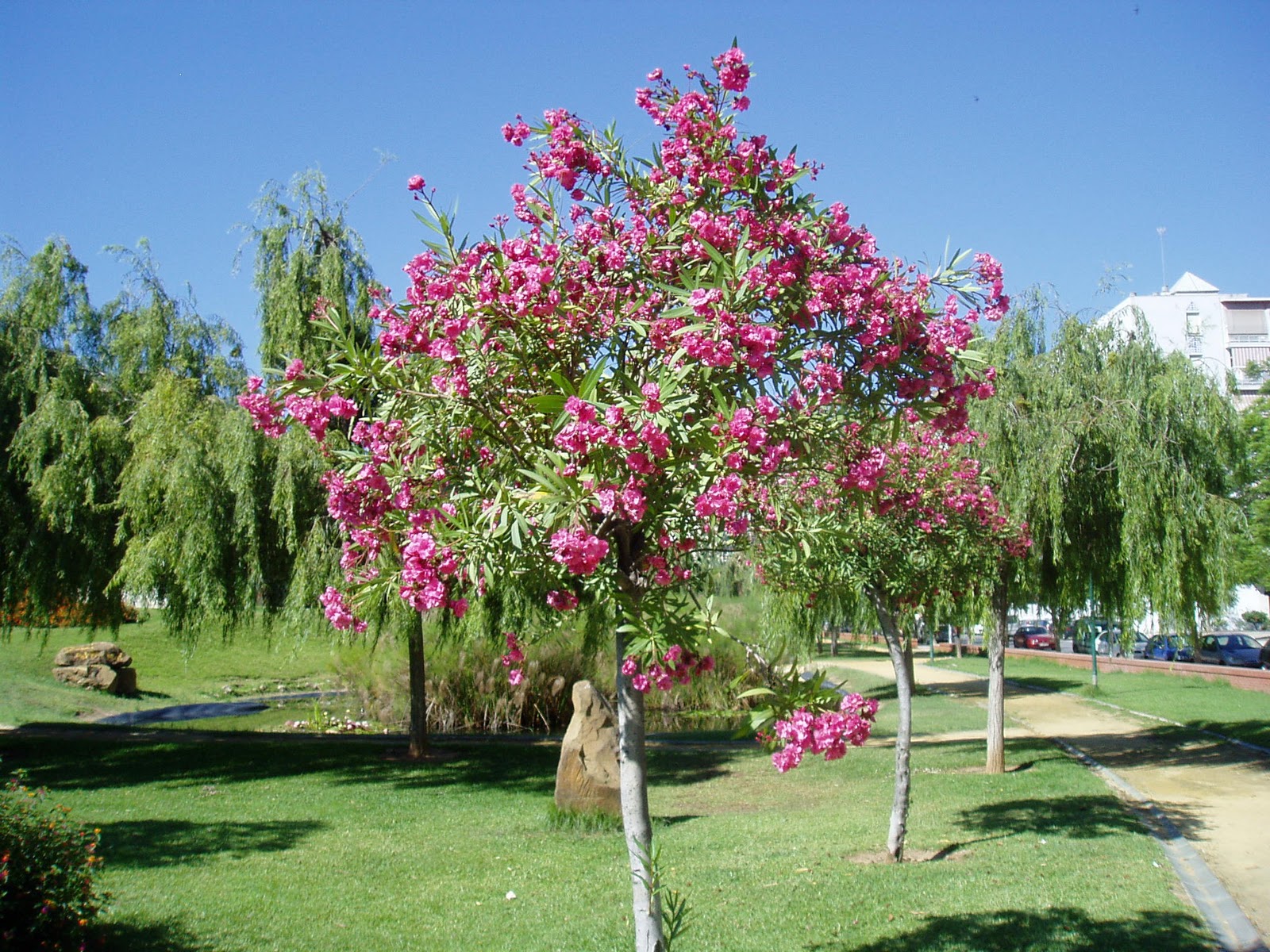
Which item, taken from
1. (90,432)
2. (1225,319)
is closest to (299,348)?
(90,432)

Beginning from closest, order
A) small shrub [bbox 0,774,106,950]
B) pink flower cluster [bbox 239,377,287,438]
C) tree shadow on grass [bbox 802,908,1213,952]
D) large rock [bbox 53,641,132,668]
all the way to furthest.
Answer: pink flower cluster [bbox 239,377,287,438] → small shrub [bbox 0,774,106,950] → tree shadow on grass [bbox 802,908,1213,952] → large rock [bbox 53,641,132,668]

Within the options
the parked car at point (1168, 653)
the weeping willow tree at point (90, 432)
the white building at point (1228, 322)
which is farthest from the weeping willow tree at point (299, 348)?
the white building at point (1228, 322)

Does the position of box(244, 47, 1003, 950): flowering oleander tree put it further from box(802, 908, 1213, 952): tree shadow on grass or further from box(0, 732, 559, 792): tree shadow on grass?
box(0, 732, 559, 792): tree shadow on grass

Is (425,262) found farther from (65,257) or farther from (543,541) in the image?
(65,257)

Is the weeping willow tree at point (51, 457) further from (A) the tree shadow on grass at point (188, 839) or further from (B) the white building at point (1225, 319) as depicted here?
(B) the white building at point (1225, 319)

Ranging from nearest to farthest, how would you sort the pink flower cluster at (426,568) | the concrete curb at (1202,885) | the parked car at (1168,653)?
the pink flower cluster at (426,568) → the concrete curb at (1202,885) → the parked car at (1168,653)

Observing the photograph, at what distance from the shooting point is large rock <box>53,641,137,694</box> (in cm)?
2289

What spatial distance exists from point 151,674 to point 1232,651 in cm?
3473

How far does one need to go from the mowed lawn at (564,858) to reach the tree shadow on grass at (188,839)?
0.12 ft

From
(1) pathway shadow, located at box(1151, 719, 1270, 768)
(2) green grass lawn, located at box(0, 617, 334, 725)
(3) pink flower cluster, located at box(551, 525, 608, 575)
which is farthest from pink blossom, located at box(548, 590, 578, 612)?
(1) pathway shadow, located at box(1151, 719, 1270, 768)

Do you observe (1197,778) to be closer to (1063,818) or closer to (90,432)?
(1063,818)

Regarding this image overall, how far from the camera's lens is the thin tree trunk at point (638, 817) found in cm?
371

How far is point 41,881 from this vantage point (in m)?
4.75

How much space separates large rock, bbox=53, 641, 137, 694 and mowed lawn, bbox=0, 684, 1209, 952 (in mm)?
9957
